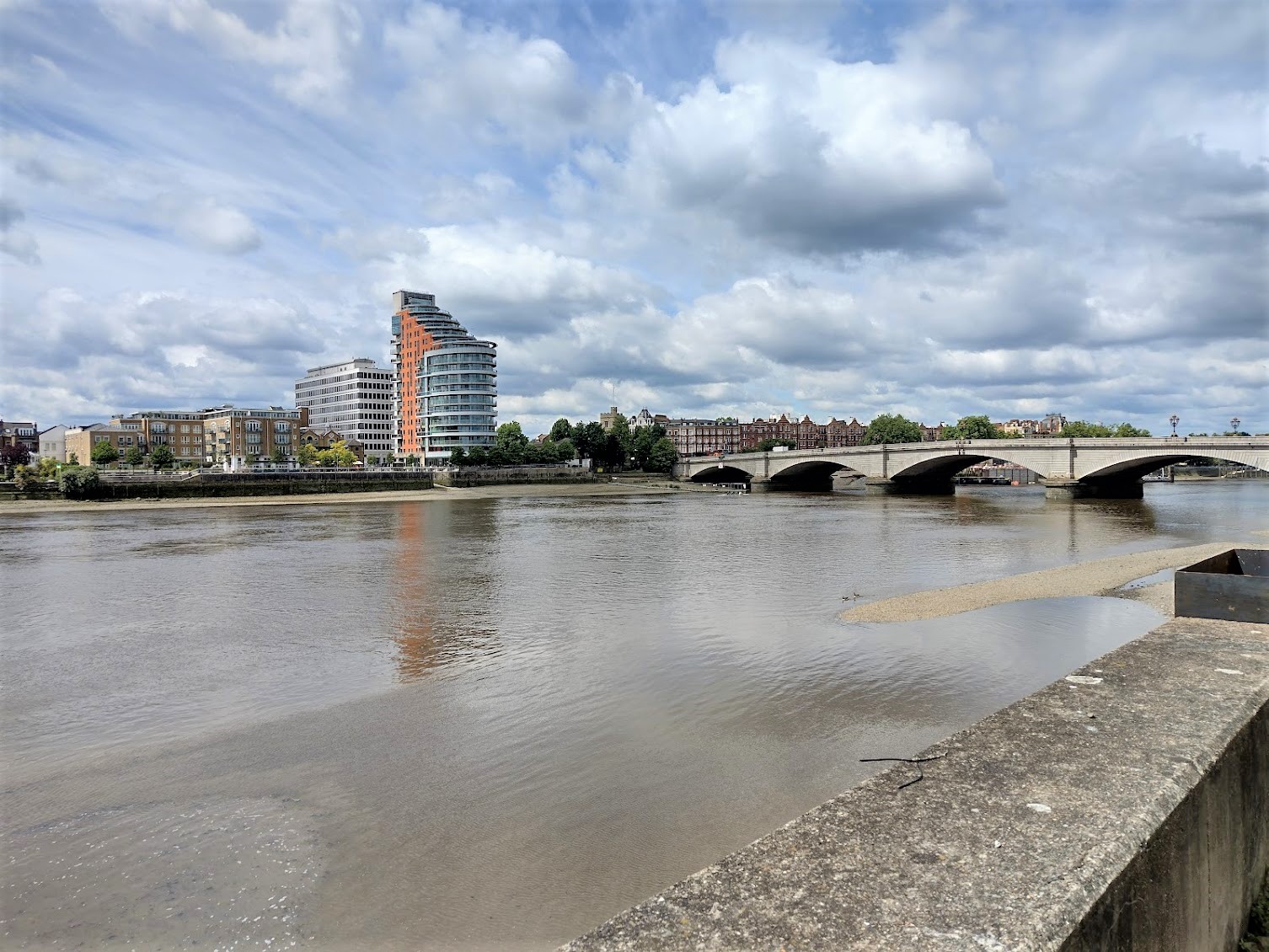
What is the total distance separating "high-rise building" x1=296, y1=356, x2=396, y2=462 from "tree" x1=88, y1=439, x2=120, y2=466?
4053cm

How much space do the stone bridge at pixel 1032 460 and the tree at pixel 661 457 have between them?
121 ft

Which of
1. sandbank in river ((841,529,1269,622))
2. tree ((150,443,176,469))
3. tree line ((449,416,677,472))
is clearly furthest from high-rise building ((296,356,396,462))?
sandbank in river ((841,529,1269,622))

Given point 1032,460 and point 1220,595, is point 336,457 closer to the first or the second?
point 1032,460

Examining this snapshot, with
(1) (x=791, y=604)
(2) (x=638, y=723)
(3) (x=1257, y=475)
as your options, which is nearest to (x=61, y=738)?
(2) (x=638, y=723)

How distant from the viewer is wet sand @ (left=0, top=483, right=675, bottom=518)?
64.2 meters

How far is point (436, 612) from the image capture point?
18.3 metres

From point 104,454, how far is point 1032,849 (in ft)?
498

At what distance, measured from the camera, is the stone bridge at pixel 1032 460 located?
53.9 m

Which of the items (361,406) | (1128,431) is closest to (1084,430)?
(1128,431)

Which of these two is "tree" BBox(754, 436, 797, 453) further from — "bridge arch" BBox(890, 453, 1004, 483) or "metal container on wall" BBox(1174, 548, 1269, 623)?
"metal container on wall" BBox(1174, 548, 1269, 623)

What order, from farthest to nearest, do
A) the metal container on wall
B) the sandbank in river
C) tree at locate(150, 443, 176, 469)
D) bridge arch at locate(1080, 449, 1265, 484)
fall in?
tree at locate(150, 443, 176, 469) < bridge arch at locate(1080, 449, 1265, 484) < the sandbank in river < the metal container on wall

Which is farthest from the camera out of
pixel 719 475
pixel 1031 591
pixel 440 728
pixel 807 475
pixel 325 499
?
pixel 719 475

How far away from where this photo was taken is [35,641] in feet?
51.4

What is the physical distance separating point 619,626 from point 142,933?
433 inches
